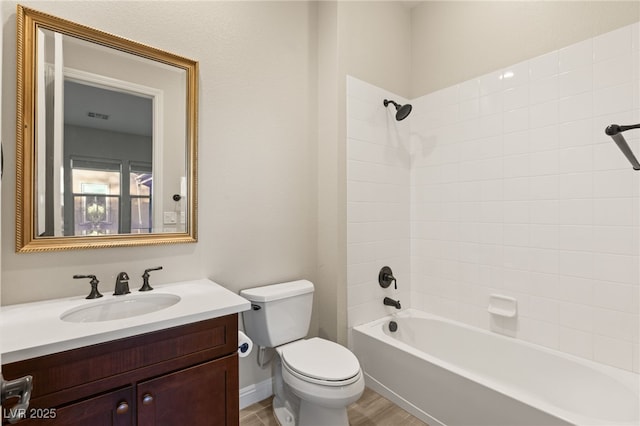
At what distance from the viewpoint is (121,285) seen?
5.00ft

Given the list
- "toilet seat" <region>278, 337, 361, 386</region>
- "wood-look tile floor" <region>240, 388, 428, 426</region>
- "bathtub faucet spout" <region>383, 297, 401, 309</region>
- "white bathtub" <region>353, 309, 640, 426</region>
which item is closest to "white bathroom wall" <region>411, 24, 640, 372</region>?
"white bathtub" <region>353, 309, 640, 426</region>

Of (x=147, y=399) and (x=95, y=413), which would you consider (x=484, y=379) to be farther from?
(x=95, y=413)

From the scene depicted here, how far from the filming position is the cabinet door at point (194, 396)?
1.21 m

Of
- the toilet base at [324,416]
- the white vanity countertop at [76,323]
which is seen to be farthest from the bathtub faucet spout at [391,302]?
the white vanity countertop at [76,323]

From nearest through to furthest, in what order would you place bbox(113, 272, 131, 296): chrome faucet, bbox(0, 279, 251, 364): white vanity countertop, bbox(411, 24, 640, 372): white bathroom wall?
bbox(0, 279, 251, 364): white vanity countertop < bbox(113, 272, 131, 296): chrome faucet < bbox(411, 24, 640, 372): white bathroom wall

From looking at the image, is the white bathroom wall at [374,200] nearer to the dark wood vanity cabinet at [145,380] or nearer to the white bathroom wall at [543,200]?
the white bathroom wall at [543,200]

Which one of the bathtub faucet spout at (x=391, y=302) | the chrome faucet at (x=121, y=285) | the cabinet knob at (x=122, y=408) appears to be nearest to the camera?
the cabinet knob at (x=122, y=408)

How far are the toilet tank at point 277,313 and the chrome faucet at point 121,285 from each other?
61 cm

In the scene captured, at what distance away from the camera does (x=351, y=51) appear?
2275 millimetres

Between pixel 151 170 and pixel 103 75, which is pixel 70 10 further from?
pixel 151 170

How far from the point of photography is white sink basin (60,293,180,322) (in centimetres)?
140

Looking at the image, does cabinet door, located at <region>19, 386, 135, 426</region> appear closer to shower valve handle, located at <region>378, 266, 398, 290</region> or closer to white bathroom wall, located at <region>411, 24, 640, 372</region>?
shower valve handle, located at <region>378, 266, 398, 290</region>

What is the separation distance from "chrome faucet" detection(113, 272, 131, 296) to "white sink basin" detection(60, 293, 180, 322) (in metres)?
0.03

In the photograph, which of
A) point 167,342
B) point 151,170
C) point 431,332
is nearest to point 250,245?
point 151,170
